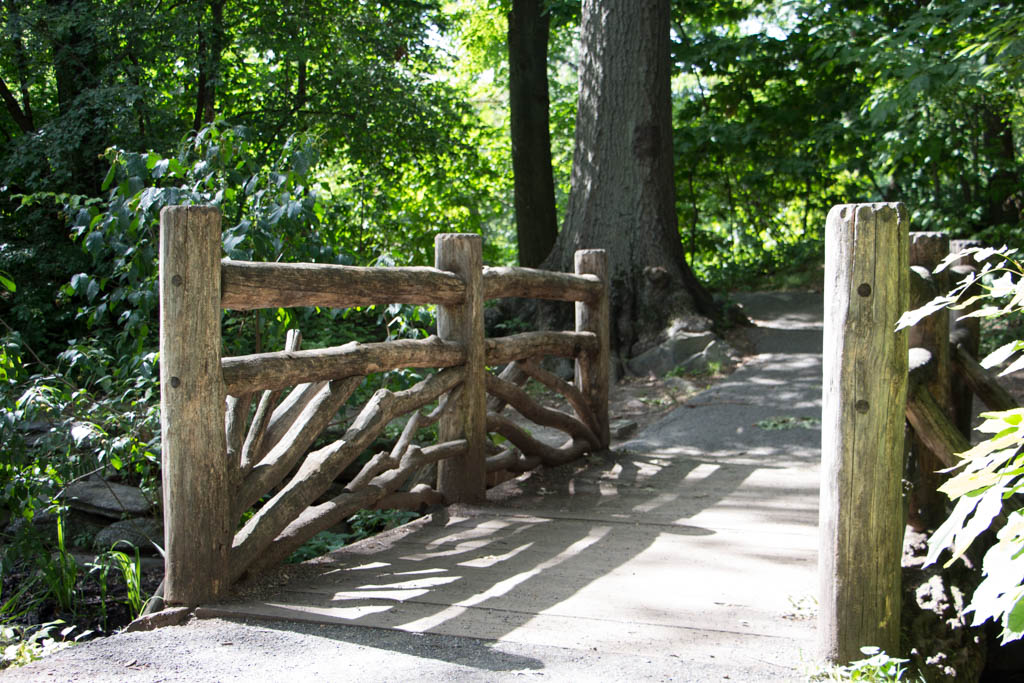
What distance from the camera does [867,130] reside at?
13.3 m

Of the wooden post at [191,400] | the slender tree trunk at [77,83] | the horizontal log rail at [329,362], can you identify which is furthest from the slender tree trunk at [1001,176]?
the wooden post at [191,400]

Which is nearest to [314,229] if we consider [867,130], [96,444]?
[96,444]

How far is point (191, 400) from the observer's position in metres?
3.41

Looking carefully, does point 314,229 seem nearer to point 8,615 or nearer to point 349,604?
point 8,615

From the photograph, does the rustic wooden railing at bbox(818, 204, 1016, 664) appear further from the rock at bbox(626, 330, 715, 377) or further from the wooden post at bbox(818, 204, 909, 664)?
the rock at bbox(626, 330, 715, 377)

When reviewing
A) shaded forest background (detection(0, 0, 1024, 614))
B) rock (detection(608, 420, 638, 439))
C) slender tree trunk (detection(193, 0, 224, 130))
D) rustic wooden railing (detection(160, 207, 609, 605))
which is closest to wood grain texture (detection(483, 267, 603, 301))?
rustic wooden railing (detection(160, 207, 609, 605))

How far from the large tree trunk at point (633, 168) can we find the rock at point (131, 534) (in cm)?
583

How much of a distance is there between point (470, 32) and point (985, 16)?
11.4 m

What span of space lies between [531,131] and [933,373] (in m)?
9.75

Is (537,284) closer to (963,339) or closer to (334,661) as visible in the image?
(963,339)

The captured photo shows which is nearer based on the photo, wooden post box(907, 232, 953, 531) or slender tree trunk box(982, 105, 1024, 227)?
wooden post box(907, 232, 953, 531)

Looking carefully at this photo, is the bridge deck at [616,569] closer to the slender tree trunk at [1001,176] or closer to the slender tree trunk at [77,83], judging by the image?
the slender tree trunk at [77,83]

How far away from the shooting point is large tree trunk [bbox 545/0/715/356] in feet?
34.3

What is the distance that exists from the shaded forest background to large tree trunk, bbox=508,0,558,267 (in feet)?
0.90
